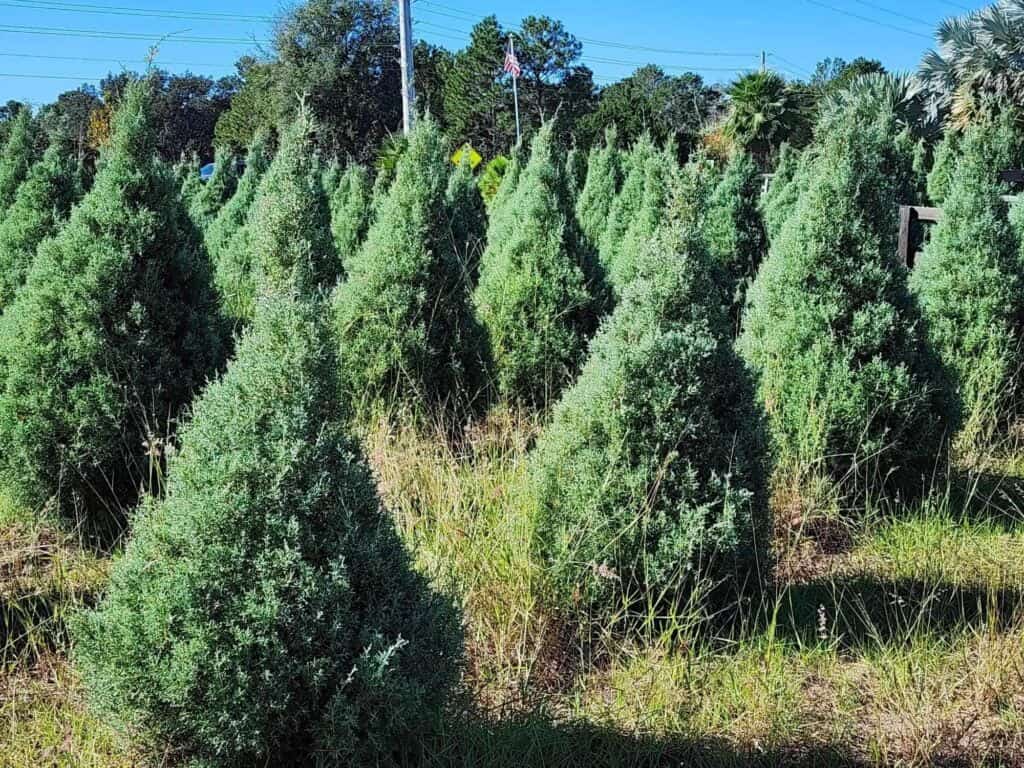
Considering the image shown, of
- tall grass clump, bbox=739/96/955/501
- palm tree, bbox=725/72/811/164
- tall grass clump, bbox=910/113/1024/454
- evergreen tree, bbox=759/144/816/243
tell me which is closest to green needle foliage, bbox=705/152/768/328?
evergreen tree, bbox=759/144/816/243

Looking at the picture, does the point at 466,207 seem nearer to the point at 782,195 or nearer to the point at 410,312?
the point at 782,195

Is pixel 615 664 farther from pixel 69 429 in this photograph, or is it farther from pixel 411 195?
pixel 411 195

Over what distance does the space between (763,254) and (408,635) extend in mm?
7947

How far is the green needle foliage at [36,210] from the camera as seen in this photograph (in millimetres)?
8516

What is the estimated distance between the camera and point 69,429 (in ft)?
14.2

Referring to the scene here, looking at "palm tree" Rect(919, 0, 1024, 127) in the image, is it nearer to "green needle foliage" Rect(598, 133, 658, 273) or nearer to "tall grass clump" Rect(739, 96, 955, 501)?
"green needle foliage" Rect(598, 133, 658, 273)

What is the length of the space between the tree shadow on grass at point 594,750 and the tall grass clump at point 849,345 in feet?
7.03

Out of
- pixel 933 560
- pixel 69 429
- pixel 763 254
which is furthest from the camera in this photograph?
pixel 763 254

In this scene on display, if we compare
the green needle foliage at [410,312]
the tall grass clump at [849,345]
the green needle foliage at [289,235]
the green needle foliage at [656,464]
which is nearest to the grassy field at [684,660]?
the green needle foliage at [656,464]

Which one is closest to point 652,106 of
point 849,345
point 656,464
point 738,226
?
point 738,226

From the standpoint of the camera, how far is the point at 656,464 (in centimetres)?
338

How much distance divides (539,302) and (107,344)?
3.02 metres

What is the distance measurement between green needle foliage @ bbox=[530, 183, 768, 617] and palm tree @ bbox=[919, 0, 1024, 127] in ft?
56.9

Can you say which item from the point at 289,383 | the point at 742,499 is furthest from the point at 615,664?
the point at 289,383
